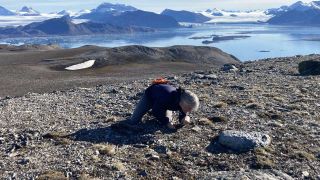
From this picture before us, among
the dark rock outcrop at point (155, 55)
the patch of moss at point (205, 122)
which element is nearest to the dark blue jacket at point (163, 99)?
the patch of moss at point (205, 122)

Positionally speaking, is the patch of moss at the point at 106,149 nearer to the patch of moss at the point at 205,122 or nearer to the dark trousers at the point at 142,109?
the dark trousers at the point at 142,109

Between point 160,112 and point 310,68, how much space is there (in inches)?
558

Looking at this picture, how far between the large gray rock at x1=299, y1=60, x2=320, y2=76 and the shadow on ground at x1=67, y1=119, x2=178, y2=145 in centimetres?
1336

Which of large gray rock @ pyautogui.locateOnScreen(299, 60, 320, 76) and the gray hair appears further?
large gray rock @ pyautogui.locateOnScreen(299, 60, 320, 76)

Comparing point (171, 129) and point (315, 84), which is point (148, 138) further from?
point (315, 84)

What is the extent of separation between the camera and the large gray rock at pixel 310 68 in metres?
22.8

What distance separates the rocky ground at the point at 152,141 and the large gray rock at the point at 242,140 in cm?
14

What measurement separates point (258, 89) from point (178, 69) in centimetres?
2686

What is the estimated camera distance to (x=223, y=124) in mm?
11758

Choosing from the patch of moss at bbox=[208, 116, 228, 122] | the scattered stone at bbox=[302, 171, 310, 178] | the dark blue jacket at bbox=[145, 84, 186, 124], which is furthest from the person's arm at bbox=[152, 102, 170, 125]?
the scattered stone at bbox=[302, 171, 310, 178]

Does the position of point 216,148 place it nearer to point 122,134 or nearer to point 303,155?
point 303,155

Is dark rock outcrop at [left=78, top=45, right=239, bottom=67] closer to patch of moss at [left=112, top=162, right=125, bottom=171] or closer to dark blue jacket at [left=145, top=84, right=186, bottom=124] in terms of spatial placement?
dark blue jacket at [left=145, top=84, right=186, bottom=124]

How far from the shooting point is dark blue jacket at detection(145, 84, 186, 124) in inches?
415

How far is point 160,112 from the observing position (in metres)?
10.8
